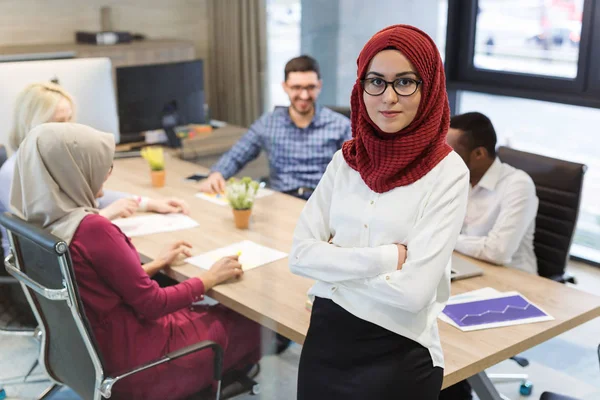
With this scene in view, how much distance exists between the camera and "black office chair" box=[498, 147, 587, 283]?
2721 millimetres

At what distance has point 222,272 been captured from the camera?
7.63 feet

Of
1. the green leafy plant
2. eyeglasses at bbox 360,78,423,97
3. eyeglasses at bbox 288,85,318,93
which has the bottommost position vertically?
the green leafy plant

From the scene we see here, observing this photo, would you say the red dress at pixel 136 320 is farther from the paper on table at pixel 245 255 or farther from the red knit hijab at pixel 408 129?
the red knit hijab at pixel 408 129

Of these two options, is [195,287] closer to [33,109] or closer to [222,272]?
[222,272]

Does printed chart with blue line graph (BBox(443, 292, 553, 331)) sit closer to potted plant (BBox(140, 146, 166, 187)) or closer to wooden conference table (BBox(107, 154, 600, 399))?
wooden conference table (BBox(107, 154, 600, 399))

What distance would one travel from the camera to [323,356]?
1686mm

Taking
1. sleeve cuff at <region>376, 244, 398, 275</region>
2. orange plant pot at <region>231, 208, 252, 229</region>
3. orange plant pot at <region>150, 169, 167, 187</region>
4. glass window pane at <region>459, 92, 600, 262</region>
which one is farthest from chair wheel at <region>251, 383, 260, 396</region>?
glass window pane at <region>459, 92, 600, 262</region>

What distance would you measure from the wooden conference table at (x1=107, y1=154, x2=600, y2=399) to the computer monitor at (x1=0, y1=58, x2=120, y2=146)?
505mm

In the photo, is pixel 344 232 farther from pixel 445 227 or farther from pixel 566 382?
pixel 566 382

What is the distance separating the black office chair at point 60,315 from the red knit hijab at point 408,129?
836 mm

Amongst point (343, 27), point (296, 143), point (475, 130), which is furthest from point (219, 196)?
point (343, 27)

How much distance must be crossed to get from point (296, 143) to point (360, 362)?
2.10 metres

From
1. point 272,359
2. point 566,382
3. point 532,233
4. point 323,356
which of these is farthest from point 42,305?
point 566,382

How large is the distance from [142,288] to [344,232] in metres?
0.75
